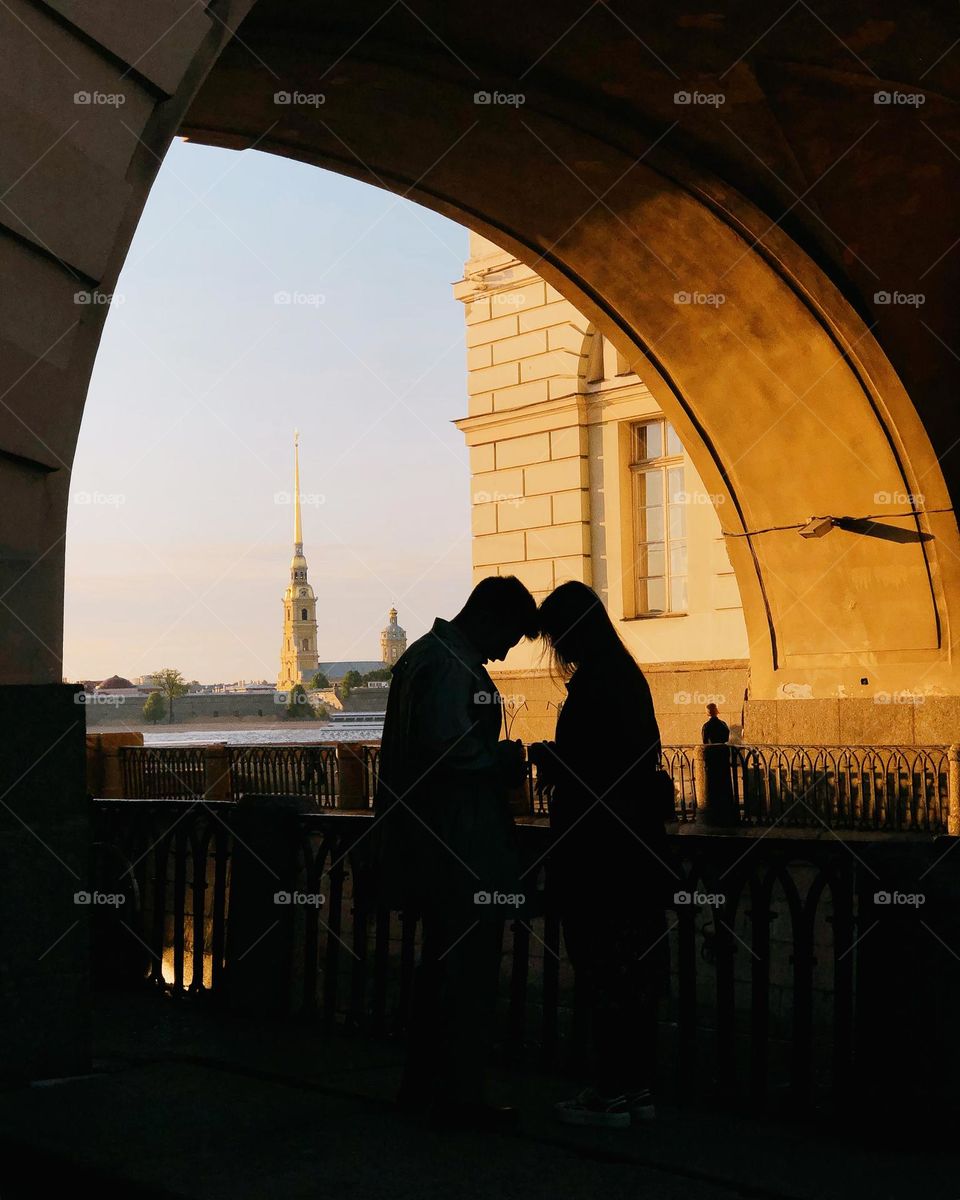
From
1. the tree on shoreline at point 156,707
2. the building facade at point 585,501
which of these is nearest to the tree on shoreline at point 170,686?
the tree on shoreline at point 156,707

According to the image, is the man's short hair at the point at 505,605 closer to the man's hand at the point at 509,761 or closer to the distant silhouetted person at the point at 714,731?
the man's hand at the point at 509,761

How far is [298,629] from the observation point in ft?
446

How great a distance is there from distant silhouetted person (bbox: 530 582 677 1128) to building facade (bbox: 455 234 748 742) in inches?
680

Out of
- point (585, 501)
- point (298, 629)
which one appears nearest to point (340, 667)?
point (298, 629)

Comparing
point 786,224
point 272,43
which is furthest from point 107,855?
point 786,224

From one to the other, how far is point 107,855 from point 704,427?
11.2 m

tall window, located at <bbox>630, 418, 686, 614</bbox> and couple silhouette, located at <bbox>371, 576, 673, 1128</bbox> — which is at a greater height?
tall window, located at <bbox>630, 418, 686, 614</bbox>

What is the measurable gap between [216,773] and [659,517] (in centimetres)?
861

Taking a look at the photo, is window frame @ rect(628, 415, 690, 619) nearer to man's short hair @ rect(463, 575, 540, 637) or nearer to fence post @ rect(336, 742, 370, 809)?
fence post @ rect(336, 742, 370, 809)

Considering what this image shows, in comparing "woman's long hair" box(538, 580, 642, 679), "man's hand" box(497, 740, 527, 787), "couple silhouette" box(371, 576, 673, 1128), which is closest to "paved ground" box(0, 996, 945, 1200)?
"couple silhouette" box(371, 576, 673, 1128)

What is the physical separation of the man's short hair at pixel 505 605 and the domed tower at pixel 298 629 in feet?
410

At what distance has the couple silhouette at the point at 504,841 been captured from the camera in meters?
4.98

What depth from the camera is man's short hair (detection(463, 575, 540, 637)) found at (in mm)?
5199

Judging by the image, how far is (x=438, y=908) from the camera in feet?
16.4
